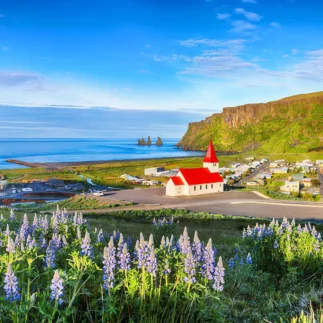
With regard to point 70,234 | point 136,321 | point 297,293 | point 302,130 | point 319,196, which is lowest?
point 319,196

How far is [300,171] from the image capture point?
252 ft

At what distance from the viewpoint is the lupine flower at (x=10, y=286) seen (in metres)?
3.05

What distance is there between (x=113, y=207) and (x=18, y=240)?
3101 cm

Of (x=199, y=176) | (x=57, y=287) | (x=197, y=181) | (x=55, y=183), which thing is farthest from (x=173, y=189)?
(x=55, y=183)

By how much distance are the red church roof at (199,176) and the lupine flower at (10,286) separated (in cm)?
3910

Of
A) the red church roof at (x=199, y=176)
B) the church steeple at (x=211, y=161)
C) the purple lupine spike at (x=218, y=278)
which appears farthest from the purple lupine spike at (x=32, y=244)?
the church steeple at (x=211, y=161)

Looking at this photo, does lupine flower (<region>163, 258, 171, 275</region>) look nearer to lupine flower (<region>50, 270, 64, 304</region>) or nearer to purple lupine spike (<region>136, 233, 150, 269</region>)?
purple lupine spike (<region>136, 233, 150, 269</region>)

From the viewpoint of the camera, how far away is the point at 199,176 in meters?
43.6

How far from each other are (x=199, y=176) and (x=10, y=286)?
41001 mm

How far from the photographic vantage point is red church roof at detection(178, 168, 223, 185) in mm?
42469

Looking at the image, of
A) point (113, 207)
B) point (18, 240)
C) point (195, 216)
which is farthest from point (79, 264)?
point (113, 207)

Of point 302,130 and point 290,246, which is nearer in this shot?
point 290,246

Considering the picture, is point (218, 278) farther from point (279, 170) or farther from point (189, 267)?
point (279, 170)

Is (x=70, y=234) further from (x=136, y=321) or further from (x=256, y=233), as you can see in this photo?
(x=256, y=233)
